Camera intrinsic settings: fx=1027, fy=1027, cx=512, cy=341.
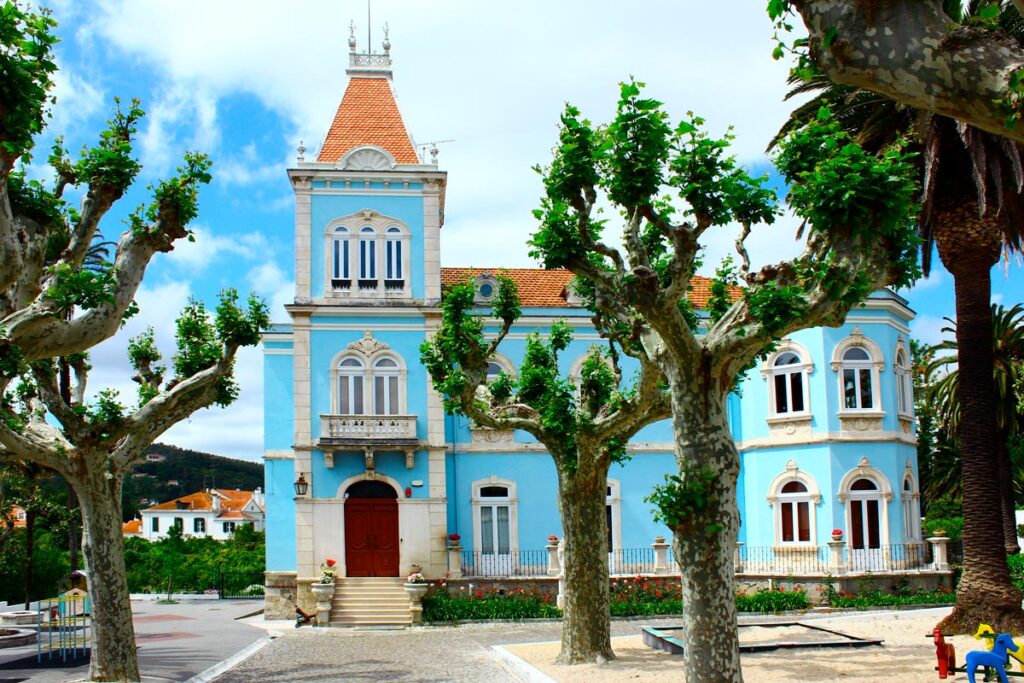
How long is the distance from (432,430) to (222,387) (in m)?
11.0

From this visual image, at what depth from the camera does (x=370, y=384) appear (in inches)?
1171

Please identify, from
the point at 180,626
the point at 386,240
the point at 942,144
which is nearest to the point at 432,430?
the point at 386,240

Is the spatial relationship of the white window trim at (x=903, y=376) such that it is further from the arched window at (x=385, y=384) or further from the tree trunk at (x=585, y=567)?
the tree trunk at (x=585, y=567)

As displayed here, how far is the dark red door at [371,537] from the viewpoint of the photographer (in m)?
29.1

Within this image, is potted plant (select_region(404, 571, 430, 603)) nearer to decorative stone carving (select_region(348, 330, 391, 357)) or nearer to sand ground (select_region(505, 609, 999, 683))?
decorative stone carving (select_region(348, 330, 391, 357))

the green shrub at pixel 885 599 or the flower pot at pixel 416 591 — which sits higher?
the flower pot at pixel 416 591

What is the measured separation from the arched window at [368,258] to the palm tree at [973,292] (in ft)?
47.4

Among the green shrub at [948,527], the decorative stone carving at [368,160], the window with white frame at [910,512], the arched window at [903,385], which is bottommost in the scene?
the green shrub at [948,527]

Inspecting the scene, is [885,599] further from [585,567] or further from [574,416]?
[574,416]

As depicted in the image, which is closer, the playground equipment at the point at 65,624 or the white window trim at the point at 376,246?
the playground equipment at the point at 65,624

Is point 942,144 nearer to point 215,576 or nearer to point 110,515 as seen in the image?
point 110,515

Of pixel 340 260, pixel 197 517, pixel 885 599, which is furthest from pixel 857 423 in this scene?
pixel 197 517

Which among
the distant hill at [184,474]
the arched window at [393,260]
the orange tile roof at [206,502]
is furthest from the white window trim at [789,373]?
the distant hill at [184,474]

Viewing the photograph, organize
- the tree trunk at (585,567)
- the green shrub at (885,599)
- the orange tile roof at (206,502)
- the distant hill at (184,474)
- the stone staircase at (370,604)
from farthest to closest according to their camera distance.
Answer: the distant hill at (184,474) → the orange tile roof at (206,502) → the stone staircase at (370,604) → the green shrub at (885,599) → the tree trunk at (585,567)
